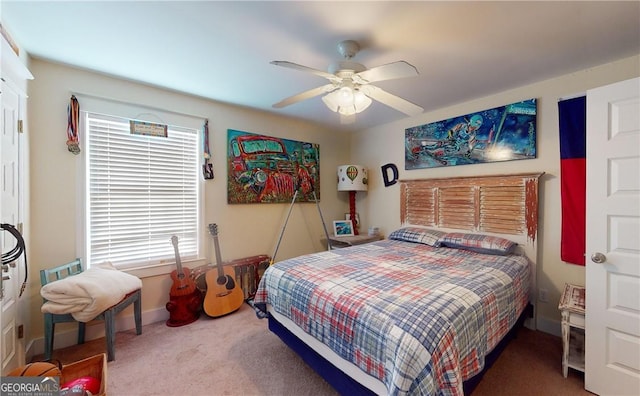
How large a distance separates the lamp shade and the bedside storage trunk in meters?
3.20

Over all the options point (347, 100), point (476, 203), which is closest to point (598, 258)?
point (476, 203)

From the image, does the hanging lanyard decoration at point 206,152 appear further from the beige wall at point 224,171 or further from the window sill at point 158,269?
the window sill at point 158,269

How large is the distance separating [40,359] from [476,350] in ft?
10.4

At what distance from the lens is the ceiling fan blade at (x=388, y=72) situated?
4.84 feet

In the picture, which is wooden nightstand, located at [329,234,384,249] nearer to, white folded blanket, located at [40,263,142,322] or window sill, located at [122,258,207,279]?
window sill, located at [122,258,207,279]

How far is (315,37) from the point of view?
176cm

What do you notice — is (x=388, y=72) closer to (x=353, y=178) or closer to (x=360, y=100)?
(x=360, y=100)

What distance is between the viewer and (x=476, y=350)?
4.64ft

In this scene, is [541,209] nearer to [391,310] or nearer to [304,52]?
[391,310]

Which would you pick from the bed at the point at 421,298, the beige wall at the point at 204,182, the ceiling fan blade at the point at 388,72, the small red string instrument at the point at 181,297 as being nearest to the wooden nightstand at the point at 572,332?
the bed at the point at 421,298

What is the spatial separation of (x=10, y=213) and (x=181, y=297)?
4.75 ft

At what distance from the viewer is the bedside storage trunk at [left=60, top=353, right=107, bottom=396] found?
1.47 meters

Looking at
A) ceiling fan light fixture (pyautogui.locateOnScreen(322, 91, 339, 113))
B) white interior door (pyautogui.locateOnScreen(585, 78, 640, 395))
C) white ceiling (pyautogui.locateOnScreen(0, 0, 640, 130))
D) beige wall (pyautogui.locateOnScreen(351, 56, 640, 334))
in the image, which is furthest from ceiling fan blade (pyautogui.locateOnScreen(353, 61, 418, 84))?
beige wall (pyautogui.locateOnScreen(351, 56, 640, 334))

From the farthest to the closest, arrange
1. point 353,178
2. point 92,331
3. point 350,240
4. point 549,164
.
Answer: point 353,178 < point 350,240 < point 549,164 < point 92,331
